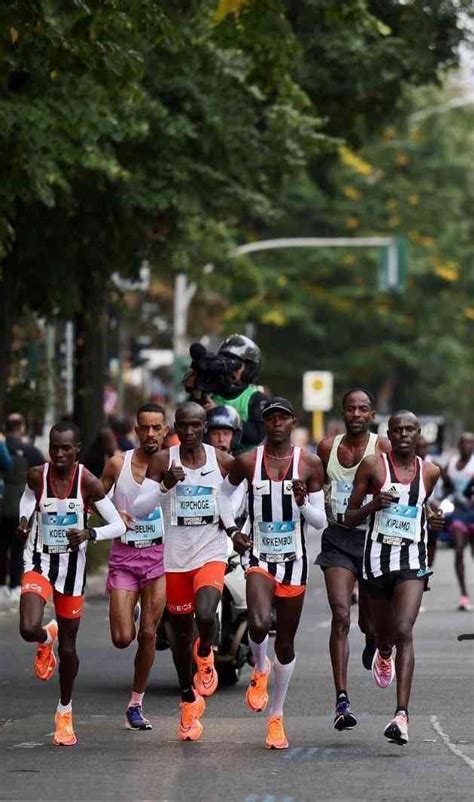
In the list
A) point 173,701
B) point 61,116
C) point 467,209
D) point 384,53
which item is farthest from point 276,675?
point 467,209

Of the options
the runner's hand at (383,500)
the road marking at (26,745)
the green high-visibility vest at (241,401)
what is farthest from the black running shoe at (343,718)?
the green high-visibility vest at (241,401)

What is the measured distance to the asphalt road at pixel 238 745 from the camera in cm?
1048

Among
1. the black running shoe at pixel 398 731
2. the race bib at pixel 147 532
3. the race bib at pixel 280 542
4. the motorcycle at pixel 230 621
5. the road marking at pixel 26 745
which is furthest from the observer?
the motorcycle at pixel 230 621

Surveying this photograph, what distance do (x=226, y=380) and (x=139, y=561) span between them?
11.1 ft

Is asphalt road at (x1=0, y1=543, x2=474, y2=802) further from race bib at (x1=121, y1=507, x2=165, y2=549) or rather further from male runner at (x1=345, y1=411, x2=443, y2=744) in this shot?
race bib at (x1=121, y1=507, x2=165, y2=549)

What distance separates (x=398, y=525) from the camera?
1242 cm

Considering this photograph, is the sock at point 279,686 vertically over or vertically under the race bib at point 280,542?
under

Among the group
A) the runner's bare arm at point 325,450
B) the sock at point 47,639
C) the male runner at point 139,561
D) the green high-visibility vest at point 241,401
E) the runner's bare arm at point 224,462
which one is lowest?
the sock at point 47,639

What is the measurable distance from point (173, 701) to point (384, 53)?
16.8 meters

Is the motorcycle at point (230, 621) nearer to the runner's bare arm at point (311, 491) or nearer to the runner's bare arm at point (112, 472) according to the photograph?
the runner's bare arm at point (112, 472)

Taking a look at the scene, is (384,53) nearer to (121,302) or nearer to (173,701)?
(121,302)

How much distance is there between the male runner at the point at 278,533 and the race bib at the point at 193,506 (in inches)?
9.8

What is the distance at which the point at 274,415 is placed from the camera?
40.2 ft

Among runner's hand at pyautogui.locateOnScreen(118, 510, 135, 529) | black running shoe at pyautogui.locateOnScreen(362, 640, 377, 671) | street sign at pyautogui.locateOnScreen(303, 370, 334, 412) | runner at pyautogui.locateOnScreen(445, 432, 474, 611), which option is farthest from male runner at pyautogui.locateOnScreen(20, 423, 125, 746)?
street sign at pyautogui.locateOnScreen(303, 370, 334, 412)
